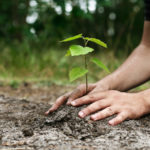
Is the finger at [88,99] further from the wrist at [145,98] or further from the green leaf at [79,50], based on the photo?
the green leaf at [79,50]

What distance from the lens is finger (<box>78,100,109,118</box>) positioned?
4.52 feet

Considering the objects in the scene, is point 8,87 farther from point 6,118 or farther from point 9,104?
point 6,118

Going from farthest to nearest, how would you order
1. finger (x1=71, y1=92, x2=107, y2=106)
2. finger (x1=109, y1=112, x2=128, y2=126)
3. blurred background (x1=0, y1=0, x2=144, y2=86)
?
1. blurred background (x1=0, y1=0, x2=144, y2=86)
2. finger (x1=71, y1=92, x2=107, y2=106)
3. finger (x1=109, y1=112, x2=128, y2=126)

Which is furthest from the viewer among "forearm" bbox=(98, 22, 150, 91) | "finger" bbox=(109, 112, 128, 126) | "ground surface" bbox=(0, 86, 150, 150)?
"forearm" bbox=(98, 22, 150, 91)

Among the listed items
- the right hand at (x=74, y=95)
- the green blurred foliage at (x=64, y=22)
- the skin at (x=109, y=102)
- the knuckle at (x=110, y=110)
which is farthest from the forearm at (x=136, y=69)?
the green blurred foliage at (x=64, y=22)

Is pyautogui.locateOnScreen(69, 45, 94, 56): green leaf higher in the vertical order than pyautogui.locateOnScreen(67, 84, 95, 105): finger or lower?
higher

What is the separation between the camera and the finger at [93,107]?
138 cm

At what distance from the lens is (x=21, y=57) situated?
4.64 m

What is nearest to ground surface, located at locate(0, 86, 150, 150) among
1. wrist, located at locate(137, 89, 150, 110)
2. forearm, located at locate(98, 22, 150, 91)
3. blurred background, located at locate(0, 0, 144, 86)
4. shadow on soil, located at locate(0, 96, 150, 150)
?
shadow on soil, located at locate(0, 96, 150, 150)

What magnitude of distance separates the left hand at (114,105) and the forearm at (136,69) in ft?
1.23

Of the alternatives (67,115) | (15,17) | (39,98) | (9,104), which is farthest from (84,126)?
(15,17)

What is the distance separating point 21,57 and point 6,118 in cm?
325

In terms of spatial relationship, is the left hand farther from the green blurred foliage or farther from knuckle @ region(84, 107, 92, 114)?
the green blurred foliage

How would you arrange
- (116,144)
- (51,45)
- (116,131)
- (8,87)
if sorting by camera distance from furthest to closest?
(51,45), (8,87), (116,131), (116,144)
